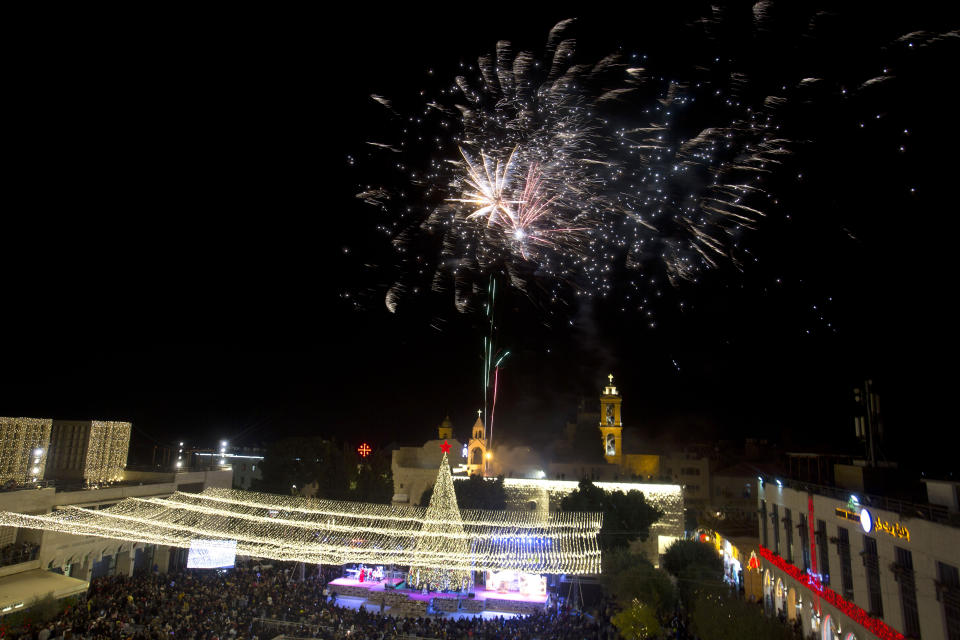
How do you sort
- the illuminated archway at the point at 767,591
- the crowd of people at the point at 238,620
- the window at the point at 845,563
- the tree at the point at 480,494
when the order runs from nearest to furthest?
the window at the point at 845,563
the crowd of people at the point at 238,620
the illuminated archway at the point at 767,591
the tree at the point at 480,494

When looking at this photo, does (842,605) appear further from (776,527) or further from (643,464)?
(643,464)

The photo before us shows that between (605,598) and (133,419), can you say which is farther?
(133,419)

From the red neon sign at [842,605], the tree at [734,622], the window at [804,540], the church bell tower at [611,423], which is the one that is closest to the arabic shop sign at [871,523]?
the red neon sign at [842,605]

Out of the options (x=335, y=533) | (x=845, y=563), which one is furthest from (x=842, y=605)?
(x=335, y=533)

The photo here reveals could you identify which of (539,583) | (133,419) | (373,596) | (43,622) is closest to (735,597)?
(539,583)

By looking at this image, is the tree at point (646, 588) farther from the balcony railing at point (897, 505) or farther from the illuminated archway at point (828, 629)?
the balcony railing at point (897, 505)

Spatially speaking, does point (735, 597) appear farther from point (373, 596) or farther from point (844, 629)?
point (373, 596)
